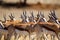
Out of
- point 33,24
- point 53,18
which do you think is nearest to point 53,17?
point 53,18

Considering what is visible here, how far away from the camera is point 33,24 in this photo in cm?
170

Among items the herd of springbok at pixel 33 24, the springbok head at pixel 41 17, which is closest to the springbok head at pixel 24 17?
the herd of springbok at pixel 33 24

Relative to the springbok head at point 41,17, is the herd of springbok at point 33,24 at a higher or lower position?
lower

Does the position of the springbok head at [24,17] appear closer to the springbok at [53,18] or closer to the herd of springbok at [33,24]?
the herd of springbok at [33,24]

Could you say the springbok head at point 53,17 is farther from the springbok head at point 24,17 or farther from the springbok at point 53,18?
the springbok head at point 24,17

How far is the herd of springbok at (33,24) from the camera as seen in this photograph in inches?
66.1

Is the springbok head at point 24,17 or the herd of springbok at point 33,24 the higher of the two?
the springbok head at point 24,17

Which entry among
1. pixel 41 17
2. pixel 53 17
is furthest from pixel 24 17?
pixel 53 17

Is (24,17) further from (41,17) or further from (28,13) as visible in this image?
(41,17)

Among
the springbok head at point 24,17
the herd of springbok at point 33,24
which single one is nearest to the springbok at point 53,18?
the herd of springbok at point 33,24

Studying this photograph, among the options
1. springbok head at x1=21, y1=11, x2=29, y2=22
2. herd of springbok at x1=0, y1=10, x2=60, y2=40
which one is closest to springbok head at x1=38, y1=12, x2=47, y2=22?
herd of springbok at x1=0, y1=10, x2=60, y2=40

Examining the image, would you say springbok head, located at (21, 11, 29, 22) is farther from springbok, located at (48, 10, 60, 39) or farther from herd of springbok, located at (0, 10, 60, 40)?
springbok, located at (48, 10, 60, 39)

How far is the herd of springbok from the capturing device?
1680 mm

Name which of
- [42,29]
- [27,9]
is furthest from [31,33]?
[27,9]
